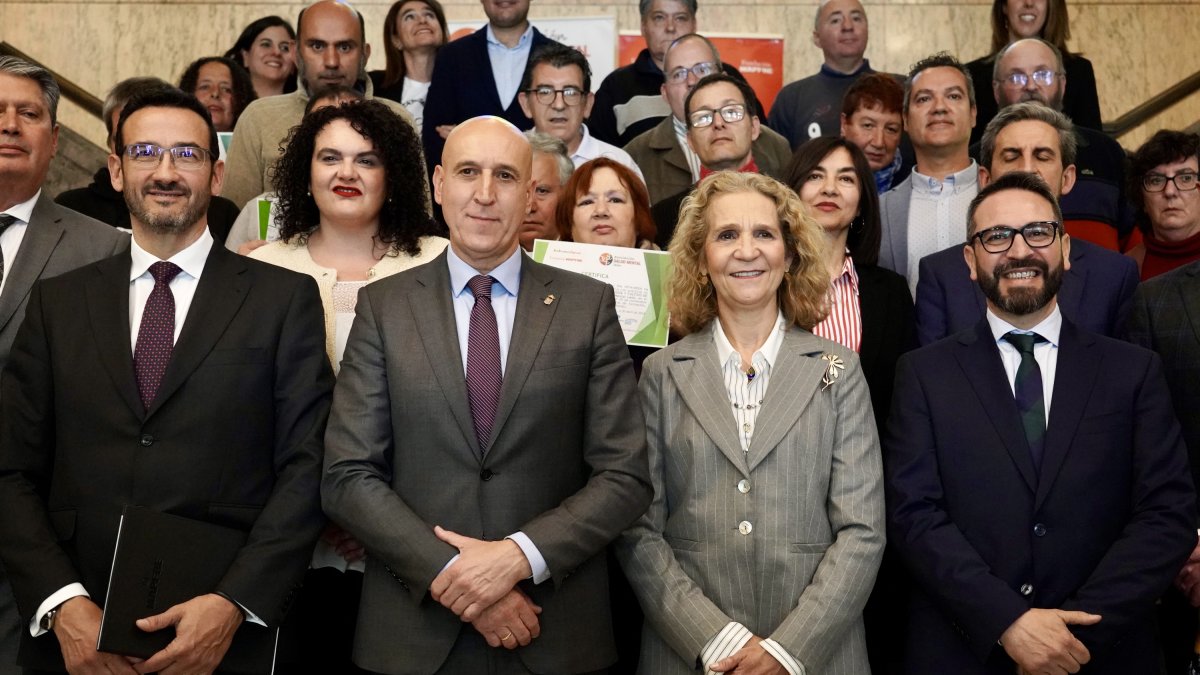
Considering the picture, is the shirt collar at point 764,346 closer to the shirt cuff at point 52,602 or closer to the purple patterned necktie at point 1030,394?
the purple patterned necktie at point 1030,394

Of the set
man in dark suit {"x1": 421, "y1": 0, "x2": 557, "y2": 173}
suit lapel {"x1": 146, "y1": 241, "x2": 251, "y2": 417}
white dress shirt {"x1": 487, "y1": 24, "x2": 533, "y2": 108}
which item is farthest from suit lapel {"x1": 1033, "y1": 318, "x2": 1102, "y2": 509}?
white dress shirt {"x1": 487, "y1": 24, "x2": 533, "y2": 108}

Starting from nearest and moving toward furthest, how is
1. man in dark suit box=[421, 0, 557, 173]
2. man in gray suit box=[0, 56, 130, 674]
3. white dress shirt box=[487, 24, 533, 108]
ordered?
1. man in gray suit box=[0, 56, 130, 674]
2. man in dark suit box=[421, 0, 557, 173]
3. white dress shirt box=[487, 24, 533, 108]

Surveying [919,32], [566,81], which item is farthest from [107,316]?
[919,32]

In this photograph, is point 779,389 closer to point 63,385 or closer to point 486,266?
point 486,266

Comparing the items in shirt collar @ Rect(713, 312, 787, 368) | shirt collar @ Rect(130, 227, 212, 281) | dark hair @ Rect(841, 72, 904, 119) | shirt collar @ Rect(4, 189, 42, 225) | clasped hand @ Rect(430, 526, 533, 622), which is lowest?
clasped hand @ Rect(430, 526, 533, 622)

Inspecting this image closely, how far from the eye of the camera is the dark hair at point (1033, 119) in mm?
4996

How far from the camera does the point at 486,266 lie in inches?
133

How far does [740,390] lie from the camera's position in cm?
350

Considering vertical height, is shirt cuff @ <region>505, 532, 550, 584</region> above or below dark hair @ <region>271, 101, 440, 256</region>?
below

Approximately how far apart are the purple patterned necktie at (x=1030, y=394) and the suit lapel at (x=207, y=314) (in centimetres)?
209

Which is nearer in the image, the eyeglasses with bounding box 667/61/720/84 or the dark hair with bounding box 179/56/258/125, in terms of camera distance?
the eyeglasses with bounding box 667/61/720/84

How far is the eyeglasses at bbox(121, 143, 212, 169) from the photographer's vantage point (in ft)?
11.6

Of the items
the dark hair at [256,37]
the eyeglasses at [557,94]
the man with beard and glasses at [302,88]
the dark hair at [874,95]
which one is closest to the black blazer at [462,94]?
the man with beard and glasses at [302,88]

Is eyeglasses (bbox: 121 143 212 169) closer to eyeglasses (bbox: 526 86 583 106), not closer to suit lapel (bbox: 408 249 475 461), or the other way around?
suit lapel (bbox: 408 249 475 461)
